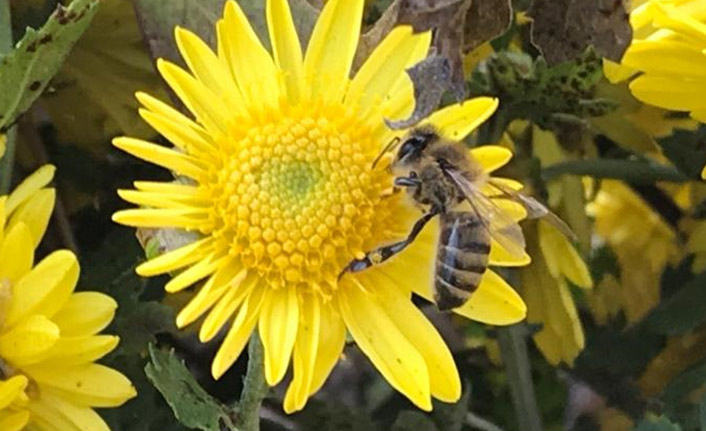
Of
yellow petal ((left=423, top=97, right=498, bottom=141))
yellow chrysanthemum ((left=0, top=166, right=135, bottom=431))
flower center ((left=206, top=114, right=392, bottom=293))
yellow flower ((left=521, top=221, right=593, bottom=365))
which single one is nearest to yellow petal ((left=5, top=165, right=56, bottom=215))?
yellow chrysanthemum ((left=0, top=166, right=135, bottom=431))

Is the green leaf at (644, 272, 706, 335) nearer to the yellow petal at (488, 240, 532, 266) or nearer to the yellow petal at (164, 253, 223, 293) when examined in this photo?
the yellow petal at (488, 240, 532, 266)

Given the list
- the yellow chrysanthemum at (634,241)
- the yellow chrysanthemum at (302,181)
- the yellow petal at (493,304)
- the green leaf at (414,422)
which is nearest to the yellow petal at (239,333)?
A: the yellow chrysanthemum at (302,181)

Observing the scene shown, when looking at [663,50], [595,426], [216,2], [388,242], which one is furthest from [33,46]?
[595,426]

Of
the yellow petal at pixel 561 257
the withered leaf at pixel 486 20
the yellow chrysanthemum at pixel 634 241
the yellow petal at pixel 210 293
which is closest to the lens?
the yellow petal at pixel 210 293

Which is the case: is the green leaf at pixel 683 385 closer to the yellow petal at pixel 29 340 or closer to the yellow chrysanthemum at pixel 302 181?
the yellow chrysanthemum at pixel 302 181

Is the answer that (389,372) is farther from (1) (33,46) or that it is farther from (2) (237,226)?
(1) (33,46)

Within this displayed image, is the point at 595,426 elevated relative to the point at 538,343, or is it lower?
lower
